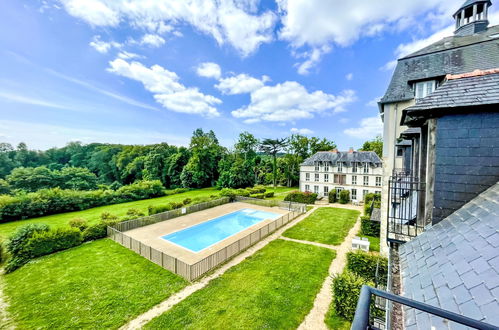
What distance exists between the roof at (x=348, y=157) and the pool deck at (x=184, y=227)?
1110cm

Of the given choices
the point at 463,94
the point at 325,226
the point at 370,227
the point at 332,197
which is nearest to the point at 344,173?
the point at 332,197

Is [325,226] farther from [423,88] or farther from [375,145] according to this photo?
[375,145]

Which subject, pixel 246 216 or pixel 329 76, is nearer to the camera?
pixel 246 216

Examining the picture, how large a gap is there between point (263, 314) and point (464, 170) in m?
7.32

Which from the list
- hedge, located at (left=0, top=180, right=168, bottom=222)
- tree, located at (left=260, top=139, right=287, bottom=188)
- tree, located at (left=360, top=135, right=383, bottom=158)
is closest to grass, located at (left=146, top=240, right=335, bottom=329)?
hedge, located at (left=0, top=180, right=168, bottom=222)

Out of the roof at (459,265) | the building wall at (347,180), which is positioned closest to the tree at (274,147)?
the building wall at (347,180)

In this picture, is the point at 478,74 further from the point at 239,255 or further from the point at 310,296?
the point at 239,255

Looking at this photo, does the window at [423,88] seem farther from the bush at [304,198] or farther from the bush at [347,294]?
the bush at [304,198]

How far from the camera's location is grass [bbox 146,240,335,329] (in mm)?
6883

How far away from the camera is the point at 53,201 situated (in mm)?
21969

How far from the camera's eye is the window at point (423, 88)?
31.0 feet

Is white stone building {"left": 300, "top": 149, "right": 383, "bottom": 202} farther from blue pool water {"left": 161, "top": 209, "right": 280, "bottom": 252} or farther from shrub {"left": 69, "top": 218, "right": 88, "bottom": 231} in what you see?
shrub {"left": 69, "top": 218, "right": 88, "bottom": 231}

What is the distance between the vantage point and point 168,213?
19.9 meters

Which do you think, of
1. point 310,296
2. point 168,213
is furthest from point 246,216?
point 310,296
